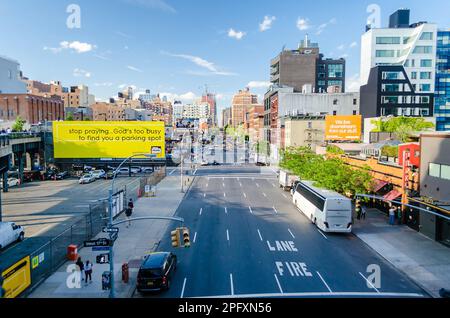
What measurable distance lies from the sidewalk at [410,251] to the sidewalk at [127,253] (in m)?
15.8

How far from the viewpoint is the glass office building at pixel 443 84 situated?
105125mm

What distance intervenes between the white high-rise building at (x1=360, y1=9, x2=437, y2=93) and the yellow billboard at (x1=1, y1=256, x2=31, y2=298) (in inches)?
3580

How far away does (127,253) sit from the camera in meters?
23.2

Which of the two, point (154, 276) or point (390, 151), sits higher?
point (390, 151)

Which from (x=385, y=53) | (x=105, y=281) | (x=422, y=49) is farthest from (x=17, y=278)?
(x=422, y=49)

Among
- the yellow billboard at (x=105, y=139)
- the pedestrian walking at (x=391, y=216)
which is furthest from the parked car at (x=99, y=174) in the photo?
the pedestrian walking at (x=391, y=216)

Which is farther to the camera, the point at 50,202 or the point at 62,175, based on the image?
the point at 62,175

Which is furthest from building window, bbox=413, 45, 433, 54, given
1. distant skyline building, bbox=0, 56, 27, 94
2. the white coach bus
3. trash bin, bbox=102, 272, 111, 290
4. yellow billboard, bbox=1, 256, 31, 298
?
→ yellow billboard, bbox=1, 256, 31, 298

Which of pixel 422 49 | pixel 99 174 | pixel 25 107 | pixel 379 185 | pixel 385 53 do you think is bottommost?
pixel 99 174

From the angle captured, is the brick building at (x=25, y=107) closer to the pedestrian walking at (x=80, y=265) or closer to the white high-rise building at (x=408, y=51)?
the pedestrian walking at (x=80, y=265)

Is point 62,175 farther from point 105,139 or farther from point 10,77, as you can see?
point 10,77

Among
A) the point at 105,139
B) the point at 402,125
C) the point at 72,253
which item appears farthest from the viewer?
the point at 402,125

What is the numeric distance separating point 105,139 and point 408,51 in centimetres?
7622
